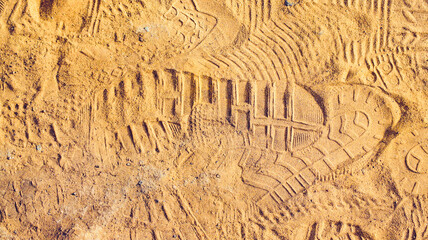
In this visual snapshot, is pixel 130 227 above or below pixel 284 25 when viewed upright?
below

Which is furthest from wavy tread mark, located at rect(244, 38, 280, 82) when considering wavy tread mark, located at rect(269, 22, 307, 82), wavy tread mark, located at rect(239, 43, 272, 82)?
wavy tread mark, located at rect(269, 22, 307, 82)

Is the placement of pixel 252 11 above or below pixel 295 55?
above

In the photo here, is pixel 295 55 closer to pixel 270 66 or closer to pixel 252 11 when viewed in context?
pixel 270 66

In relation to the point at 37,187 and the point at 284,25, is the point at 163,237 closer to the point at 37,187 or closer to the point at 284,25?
the point at 37,187

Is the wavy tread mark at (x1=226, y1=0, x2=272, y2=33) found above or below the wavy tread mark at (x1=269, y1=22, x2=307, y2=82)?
above

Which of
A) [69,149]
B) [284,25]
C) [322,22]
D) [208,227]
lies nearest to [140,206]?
[208,227]

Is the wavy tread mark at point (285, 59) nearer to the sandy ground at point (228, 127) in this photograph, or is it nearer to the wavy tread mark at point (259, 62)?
the sandy ground at point (228, 127)

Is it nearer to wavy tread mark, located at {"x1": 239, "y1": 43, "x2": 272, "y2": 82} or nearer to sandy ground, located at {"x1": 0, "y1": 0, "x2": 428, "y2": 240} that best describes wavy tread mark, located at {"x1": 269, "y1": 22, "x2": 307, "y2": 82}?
sandy ground, located at {"x1": 0, "y1": 0, "x2": 428, "y2": 240}

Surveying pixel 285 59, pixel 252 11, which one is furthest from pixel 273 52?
pixel 252 11
